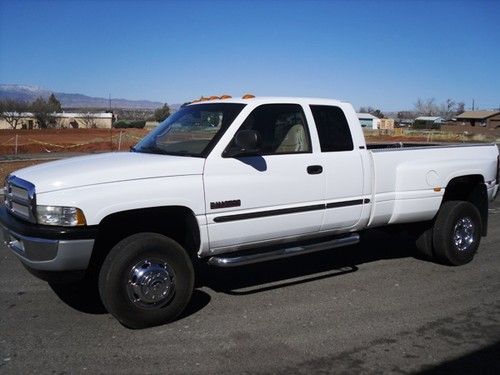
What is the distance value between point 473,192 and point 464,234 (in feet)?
2.05

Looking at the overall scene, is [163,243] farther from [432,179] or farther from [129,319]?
[432,179]

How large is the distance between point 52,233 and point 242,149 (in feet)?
5.86

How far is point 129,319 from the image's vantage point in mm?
4488

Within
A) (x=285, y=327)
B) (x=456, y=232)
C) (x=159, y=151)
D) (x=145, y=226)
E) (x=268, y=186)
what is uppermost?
(x=159, y=151)

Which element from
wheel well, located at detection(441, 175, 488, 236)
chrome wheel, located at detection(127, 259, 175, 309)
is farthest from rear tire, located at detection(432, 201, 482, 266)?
chrome wheel, located at detection(127, 259, 175, 309)

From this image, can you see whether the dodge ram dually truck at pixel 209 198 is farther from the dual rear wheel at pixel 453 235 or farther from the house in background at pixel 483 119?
the house in background at pixel 483 119

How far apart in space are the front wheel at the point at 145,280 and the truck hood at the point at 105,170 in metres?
0.55

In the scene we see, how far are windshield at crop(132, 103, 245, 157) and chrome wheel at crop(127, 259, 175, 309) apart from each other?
1085mm

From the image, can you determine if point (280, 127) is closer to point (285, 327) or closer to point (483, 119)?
point (285, 327)

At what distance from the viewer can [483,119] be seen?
374 ft

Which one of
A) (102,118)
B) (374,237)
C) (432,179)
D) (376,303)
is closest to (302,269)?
(376,303)

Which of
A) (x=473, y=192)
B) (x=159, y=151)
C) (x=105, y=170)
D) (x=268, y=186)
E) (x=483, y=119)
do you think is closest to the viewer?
(x=105, y=170)

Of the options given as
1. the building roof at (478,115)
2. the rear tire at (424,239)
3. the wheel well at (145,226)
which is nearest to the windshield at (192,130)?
the wheel well at (145,226)

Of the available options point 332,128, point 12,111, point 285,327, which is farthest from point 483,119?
point 285,327
